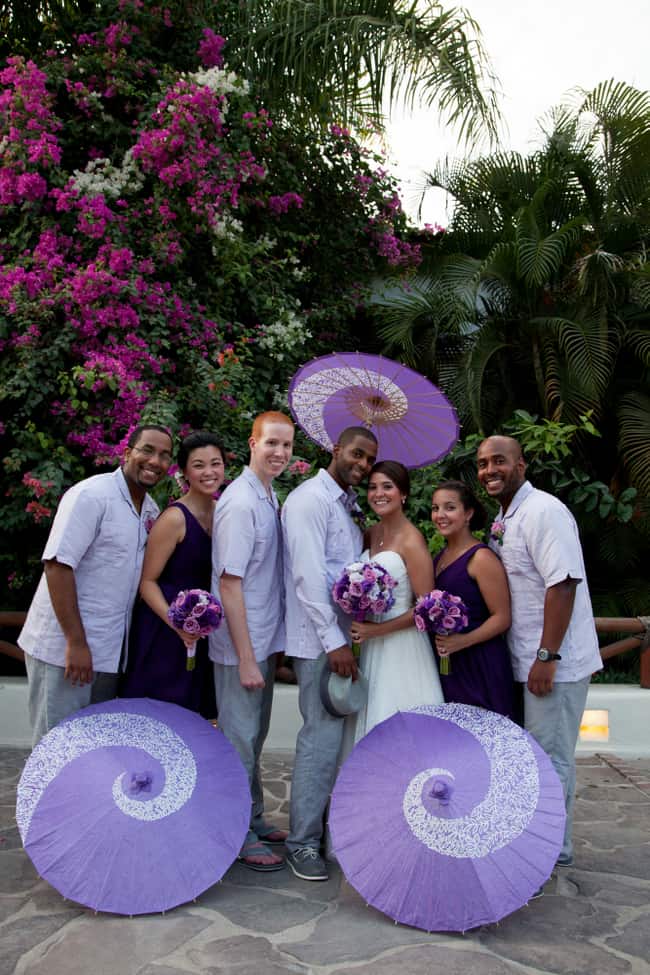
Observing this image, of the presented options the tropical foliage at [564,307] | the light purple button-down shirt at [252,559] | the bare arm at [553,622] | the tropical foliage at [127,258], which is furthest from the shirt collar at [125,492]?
the tropical foliage at [564,307]

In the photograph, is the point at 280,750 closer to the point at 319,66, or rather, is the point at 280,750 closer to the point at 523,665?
the point at 523,665

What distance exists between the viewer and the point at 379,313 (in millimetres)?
9688

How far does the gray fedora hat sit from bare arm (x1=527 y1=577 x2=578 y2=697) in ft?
2.62

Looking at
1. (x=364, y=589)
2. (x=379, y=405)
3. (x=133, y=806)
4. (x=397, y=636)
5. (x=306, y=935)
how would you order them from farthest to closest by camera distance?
(x=379, y=405)
(x=397, y=636)
(x=364, y=589)
(x=133, y=806)
(x=306, y=935)

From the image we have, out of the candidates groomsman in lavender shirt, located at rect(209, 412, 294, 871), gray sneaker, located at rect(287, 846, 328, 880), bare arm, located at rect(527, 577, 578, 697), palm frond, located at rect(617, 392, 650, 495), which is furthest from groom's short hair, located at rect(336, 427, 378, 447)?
palm frond, located at rect(617, 392, 650, 495)

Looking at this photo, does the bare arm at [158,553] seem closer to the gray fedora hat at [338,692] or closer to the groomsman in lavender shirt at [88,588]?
the groomsman in lavender shirt at [88,588]

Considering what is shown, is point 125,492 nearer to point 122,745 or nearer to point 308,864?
point 122,745

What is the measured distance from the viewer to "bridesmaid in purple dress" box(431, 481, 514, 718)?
4195 millimetres

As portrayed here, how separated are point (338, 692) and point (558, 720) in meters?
1.01

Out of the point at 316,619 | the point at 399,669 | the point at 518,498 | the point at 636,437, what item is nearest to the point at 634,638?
the point at 636,437

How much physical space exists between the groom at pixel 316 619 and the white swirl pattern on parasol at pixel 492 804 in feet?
2.04

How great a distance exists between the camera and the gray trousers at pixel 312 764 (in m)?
4.32

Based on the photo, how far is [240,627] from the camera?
14.0 feet

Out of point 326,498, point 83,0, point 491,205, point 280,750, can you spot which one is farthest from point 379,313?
point 326,498
